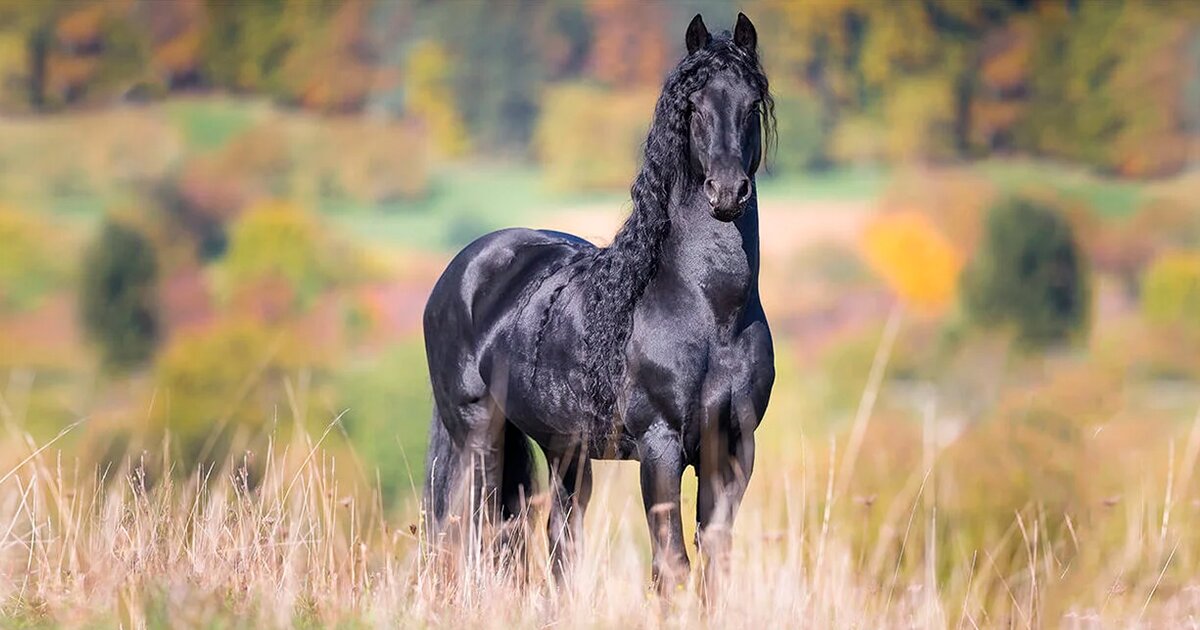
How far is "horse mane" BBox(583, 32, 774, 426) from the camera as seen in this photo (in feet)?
17.8

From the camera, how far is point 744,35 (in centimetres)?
557

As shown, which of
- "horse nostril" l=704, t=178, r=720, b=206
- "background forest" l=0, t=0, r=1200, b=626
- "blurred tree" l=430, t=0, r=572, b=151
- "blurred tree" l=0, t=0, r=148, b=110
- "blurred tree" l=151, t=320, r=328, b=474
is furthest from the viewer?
"blurred tree" l=0, t=0, r=148, b=110

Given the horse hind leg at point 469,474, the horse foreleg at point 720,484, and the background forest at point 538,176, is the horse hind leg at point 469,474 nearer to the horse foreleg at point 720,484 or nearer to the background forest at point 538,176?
the horse foreleg at point 720,484

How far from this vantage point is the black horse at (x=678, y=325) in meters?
5.34

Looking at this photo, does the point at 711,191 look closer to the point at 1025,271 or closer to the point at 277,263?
the point at 277,263

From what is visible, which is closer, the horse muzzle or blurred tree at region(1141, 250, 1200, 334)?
the horse muzzle

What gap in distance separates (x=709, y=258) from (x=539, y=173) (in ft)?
151

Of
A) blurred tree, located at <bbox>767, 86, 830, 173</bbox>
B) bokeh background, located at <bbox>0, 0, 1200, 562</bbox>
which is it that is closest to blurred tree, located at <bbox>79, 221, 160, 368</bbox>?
bokeh background, located at <bbox>0, 0, 1200, 562</bbox>

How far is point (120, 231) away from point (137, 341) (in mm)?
4160

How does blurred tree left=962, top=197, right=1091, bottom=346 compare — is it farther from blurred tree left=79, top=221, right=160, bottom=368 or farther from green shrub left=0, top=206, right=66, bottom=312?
green shrub left=0, top=206, right=66, bottom=312

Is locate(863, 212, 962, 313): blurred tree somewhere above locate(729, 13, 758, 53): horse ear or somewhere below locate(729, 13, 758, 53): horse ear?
below

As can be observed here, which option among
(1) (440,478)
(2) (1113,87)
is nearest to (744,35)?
(1) (440,478)

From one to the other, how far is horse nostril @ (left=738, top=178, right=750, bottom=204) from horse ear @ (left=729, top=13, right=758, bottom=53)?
0.67 metres

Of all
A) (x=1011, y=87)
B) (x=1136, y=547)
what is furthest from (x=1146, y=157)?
(x=1136, y=547)
